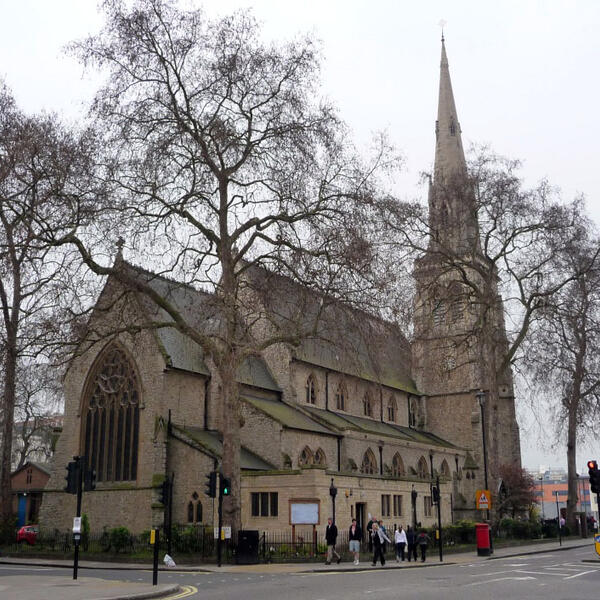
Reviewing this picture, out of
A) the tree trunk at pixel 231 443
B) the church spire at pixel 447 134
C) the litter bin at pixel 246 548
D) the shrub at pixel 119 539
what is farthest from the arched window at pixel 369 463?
the church spire at pixel 447 134

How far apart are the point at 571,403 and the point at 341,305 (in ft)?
81.3

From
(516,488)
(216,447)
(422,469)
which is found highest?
(216,447)

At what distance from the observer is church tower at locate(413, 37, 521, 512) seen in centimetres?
3622

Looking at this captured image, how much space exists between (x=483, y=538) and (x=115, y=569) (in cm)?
1477

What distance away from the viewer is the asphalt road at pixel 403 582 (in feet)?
47.8

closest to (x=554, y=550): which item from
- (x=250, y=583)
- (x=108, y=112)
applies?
(x=250, y=583)

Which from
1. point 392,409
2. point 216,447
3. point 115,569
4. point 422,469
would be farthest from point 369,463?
point 115,569

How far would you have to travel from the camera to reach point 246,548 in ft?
81.8

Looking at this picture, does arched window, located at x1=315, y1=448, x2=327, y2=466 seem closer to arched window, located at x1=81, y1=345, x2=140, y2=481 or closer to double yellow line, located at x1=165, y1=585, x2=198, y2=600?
arched window, located at x1=81, y1=345, x2=140, y2=481

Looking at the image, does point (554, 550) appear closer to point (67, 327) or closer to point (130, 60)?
point (67, 327)

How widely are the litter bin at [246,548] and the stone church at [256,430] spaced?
159 inches

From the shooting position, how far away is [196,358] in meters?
37.8

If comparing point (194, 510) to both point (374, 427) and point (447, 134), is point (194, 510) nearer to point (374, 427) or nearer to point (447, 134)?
point (374, 427)

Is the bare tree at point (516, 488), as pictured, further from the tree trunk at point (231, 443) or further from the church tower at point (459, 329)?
the tree trunk at point (231, 443)
